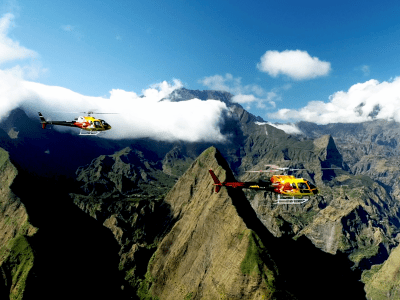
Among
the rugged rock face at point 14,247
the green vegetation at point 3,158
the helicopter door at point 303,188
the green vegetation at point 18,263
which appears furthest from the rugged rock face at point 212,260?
the green vegetation at point 3,158

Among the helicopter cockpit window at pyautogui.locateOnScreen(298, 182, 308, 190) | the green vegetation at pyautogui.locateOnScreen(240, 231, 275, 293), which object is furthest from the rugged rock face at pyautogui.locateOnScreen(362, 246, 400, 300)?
the helicopter cockpit window at pyautogui.locateOnScreen(298, 182, 308, 190)

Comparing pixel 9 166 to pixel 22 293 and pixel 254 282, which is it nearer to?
pixel 22 293

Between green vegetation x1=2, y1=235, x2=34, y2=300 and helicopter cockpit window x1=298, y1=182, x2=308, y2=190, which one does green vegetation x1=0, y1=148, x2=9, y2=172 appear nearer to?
green vegetation x1=2, y1=235, x2=34, y2=300

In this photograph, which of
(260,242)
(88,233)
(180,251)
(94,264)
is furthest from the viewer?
(88,233)

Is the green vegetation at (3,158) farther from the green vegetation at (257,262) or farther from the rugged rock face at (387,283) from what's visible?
the rugged rock face at (387,283)

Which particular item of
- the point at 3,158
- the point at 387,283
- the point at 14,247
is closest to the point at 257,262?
the point at 14,247

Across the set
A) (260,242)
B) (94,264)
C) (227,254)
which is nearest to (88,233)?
(94,264)
